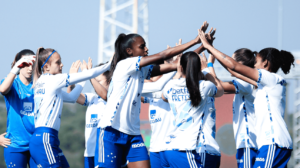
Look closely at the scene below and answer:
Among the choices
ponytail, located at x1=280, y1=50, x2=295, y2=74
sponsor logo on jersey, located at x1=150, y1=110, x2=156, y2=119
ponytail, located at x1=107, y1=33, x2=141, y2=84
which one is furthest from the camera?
sponsor logo on jersey, located at x1=150, y1=110, x2=156, y2=119

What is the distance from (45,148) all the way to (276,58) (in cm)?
286

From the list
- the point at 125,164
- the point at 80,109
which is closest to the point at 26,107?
the point at 125,164

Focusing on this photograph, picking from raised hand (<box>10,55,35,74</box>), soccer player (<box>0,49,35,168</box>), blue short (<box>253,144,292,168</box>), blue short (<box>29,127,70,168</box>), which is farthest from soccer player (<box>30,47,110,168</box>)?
blue short (<box>253,144,292,168</box>)

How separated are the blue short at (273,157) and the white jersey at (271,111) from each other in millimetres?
52

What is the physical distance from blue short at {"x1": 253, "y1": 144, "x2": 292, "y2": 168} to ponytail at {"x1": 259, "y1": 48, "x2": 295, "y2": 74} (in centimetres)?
95

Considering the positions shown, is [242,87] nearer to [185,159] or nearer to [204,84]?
[204,84]

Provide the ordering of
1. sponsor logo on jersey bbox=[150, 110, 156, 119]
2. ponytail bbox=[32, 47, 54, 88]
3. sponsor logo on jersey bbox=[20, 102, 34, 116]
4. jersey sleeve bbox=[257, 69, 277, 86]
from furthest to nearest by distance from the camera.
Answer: sponsor logo on jersey bbox=[150, 110, 156, 119], sponsor logo on jersey bbox=[20, 102, 34, 116], ponytail bbox=[32, 47, 54, 88], jersey sleeve bbox=[257, 69, 277, 86]

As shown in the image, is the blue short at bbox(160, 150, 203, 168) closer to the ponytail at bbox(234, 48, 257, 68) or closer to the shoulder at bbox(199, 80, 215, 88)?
the shoulder at bbox(199, 80, 215, 88)

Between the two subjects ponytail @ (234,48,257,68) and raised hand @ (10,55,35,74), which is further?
ponytail @ (234,48,257,68)

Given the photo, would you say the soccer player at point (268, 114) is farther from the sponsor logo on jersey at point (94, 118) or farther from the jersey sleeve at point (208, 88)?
the sponsor logo on jersey at point (94, 118)

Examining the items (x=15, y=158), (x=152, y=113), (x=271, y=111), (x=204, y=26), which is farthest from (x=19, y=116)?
(x=271, y=111)

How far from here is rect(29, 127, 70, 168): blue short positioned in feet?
12.9

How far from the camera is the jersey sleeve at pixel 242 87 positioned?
4.40 m

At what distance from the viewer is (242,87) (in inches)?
175
